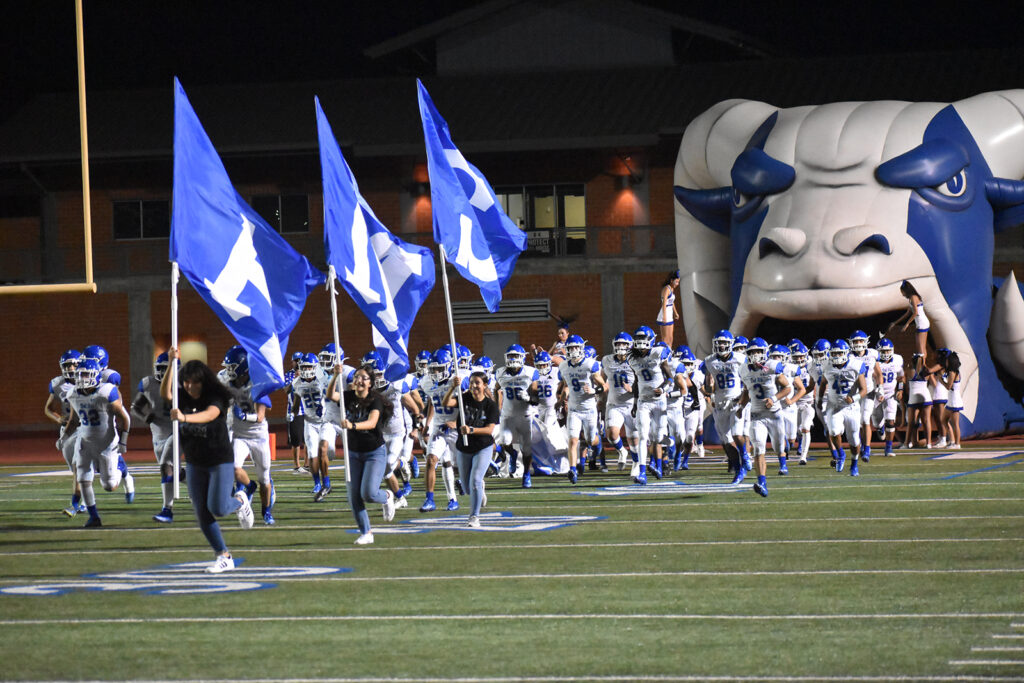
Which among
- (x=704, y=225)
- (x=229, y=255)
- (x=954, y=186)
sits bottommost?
(x=229, y=255)

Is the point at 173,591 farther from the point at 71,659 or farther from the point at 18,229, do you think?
the point at 18,229

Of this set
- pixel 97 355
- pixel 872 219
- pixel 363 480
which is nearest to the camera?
pixel 363 480

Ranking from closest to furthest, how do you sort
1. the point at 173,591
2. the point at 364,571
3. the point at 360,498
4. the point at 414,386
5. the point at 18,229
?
1. the point at 173,591
2. the point at 364,571
3. the point at 360,498
4. the point at 414,386
5. the point at 18,229

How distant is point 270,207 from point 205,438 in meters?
29.6

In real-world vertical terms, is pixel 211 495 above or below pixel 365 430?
below

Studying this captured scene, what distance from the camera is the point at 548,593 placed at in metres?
9.13

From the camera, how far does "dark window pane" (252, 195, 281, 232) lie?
39.2 m

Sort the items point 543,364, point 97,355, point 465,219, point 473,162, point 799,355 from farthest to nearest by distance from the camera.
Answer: point 473,162, point 799,355, point 543,364, point 465,219, point 97,355

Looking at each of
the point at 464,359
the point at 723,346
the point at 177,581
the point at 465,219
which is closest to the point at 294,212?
the point at 464,359

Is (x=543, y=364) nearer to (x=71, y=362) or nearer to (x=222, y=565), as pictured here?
(x=71, y=362)

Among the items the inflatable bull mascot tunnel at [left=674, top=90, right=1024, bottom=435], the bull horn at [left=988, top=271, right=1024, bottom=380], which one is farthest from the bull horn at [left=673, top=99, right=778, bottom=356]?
the bull horn at [left=988, top=271, right=1024, bottom=380]

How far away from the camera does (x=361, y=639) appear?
25.3 ft

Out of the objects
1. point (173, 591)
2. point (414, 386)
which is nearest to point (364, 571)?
point (173, 591)

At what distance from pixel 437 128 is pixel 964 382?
41.5ft
